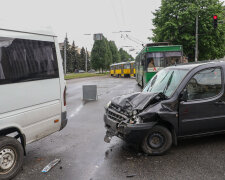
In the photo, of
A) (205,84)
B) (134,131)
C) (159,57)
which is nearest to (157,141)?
(134,131)

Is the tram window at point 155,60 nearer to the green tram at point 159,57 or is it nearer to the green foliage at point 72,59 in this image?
the green tram at point 159,57

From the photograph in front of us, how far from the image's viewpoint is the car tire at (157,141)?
14.7 ft

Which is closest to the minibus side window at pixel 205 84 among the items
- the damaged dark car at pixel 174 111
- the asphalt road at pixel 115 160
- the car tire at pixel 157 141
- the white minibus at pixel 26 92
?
the damaged dark car at pixel 174 111

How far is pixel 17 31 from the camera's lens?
3.97 meters

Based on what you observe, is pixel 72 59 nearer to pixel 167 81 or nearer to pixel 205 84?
pixel 167 81

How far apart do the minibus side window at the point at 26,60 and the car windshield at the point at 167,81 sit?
87.8 inches

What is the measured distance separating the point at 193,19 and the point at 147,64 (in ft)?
50.2

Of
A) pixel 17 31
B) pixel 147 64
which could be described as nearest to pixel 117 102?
pixel 17 31

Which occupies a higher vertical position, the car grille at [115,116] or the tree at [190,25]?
the tree at [190,25]

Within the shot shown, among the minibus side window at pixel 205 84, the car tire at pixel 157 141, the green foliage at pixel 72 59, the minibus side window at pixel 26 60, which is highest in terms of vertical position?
the green foliage at pixel 72 59

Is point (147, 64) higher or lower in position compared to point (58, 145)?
higher

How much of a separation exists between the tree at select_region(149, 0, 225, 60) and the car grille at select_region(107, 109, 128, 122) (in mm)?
24124

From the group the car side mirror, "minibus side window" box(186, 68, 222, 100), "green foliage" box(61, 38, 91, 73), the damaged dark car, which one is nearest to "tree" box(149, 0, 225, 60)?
"minibus side window" box(186, 68, 222, 100)

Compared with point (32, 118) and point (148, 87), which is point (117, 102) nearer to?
point (148, 87)
